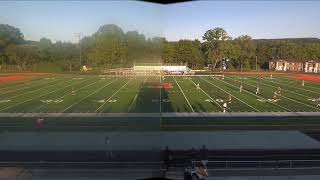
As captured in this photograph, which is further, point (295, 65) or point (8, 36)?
point (295, 65)

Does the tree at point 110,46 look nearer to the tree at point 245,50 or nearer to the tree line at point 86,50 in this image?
the tree line at point 86,50

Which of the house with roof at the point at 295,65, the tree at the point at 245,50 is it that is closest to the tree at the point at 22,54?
the house with roof at the point at 295,65

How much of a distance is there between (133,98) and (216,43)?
4285 cm

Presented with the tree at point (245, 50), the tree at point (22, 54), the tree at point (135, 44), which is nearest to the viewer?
the tree at point (135, 44)

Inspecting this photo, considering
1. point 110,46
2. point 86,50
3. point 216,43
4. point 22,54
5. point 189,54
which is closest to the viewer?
point 110,46

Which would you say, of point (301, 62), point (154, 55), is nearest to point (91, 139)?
point (154, 55)

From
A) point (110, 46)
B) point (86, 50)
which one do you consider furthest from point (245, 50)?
point (110, 46)

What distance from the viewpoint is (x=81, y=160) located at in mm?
6375

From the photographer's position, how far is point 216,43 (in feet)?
151

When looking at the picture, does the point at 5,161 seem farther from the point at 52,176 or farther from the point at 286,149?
the point at 286,149

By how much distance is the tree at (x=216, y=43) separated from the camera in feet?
146

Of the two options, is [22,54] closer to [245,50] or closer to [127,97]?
[127,97]

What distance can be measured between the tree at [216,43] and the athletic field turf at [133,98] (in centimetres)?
2130

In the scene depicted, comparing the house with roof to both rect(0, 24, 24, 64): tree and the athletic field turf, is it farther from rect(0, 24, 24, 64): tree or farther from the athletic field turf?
rect(0, 24, 24, 64): tree
